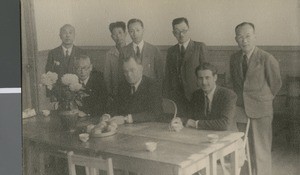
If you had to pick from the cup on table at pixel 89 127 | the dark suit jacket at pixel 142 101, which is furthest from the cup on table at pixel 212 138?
Result: the cup on table at pixel 89 127

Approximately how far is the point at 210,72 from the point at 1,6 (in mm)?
948

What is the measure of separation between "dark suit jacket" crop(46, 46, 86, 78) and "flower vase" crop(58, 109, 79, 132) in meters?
0.16

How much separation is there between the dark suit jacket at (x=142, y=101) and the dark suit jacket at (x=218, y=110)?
0.15m

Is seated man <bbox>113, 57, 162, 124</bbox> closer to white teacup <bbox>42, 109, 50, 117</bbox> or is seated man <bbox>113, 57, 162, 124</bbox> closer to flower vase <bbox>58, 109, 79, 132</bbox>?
flower vase <bbox>58, 109, 79, 132</bbox>

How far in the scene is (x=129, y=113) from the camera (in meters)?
2.00

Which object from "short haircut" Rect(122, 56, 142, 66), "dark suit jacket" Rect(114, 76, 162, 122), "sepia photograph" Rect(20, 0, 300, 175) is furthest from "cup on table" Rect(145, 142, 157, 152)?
"short haircut" Rect(122, 56, 142, 66)

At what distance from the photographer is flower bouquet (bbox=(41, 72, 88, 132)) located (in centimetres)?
205

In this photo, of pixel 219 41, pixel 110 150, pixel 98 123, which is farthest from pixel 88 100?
pixel 219 41

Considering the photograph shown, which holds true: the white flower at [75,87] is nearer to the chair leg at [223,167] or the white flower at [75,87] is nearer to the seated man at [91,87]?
the seated man at [91,87]

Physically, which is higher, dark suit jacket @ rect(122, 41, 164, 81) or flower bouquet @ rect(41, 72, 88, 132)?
dark suit jacket @ rect(122, 41, 164, 81)

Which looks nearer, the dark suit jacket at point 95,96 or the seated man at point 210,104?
the seated man at point 210,104

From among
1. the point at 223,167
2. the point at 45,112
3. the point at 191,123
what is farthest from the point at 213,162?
the point at 45,112

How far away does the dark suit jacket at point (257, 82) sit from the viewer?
1.87 meters

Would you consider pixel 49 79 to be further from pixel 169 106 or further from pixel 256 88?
pixel 256 88
